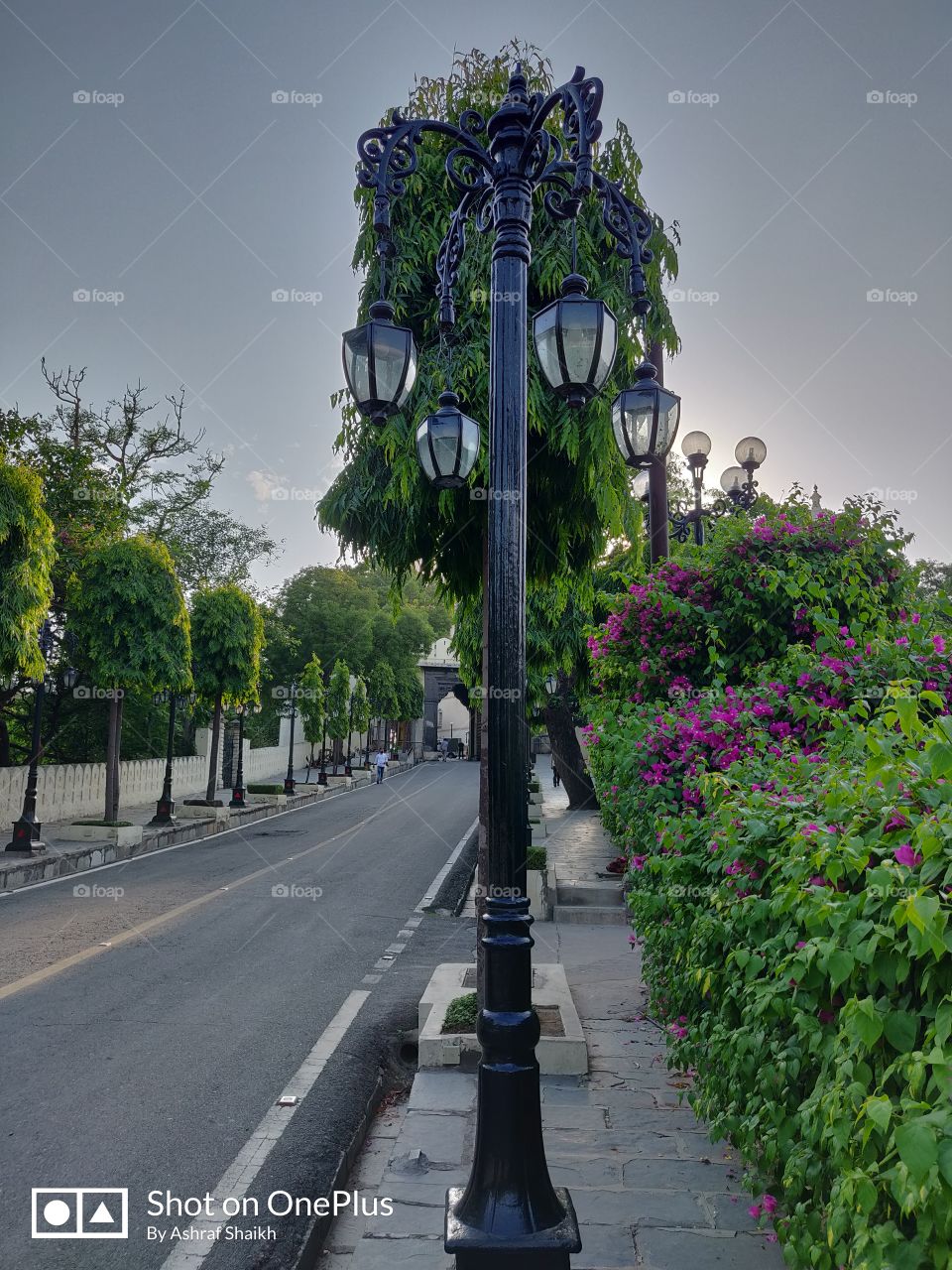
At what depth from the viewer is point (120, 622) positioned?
61.6ft

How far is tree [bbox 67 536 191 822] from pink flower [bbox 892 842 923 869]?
1856 centimetres

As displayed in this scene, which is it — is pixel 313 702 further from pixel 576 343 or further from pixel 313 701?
pixel 576 343

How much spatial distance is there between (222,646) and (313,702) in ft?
49.6

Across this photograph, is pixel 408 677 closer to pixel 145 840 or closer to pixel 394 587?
pixel 145 840

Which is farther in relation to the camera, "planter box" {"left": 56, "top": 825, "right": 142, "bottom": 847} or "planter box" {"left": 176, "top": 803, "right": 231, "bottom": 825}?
"planter box" {"left": 176, "top": 803, "right": 231, "bottom": 825}

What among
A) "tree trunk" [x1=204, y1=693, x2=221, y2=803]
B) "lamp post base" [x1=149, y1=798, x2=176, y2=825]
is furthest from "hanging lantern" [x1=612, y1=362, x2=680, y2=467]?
"tree trunk" [x1=204, y1=693, x2=221, y2=803]

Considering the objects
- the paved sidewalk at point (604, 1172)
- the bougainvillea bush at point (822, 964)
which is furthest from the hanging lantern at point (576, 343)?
the paved sidewalk at point (604, 1172)

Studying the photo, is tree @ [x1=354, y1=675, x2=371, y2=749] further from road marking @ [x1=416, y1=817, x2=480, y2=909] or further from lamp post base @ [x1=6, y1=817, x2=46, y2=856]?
lamp post base @ [x1=6, y1=817, x2=46, y2=856]

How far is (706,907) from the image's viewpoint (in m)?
3.54

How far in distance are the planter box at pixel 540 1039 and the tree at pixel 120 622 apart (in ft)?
45.7

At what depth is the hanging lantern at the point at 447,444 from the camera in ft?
17.3

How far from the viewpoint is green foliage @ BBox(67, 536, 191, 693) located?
18.7m

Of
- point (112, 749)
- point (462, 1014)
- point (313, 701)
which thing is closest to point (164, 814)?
point (112, 749)

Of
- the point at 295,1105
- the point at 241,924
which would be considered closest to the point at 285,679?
the point at 241,924
